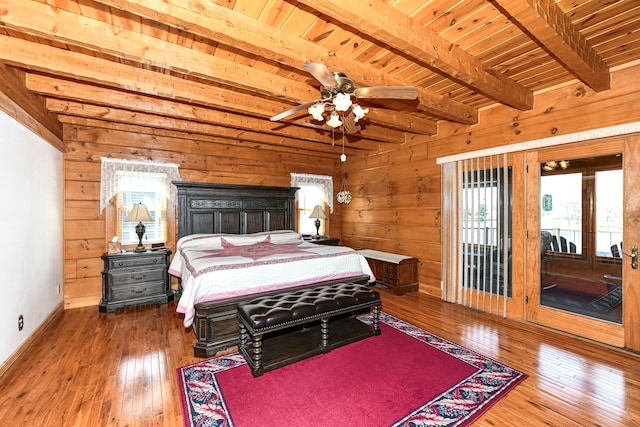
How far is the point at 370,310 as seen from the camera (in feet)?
13.1

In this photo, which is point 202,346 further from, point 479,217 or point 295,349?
point 479,217

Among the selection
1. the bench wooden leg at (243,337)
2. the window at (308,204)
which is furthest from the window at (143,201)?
the bench wooden leg at (243,337)

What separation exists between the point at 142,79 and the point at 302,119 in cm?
197

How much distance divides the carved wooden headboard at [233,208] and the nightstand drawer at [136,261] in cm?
65

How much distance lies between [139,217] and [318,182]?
11.5 ft

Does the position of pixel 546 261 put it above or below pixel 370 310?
above

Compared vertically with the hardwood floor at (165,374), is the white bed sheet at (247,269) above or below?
above

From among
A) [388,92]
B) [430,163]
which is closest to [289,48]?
[388,92]

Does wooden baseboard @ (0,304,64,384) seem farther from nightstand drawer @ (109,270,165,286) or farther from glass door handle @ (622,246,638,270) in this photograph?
glass door handle @ (622,246,638,270)

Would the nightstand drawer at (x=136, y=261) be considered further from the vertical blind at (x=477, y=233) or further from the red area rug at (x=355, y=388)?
the vertical blind at (x=477, y=233)

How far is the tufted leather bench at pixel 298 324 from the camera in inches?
97.1

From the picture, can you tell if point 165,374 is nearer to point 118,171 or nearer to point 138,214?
point 138,214

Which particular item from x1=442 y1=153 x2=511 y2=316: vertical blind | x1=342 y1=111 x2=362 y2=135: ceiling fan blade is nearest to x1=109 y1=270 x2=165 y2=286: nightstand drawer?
x1=342 y1=111 x2=362 y2=135: ceiling fan blade

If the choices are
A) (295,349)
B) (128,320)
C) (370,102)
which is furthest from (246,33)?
(128,320)
